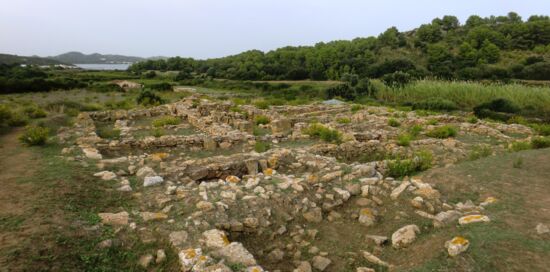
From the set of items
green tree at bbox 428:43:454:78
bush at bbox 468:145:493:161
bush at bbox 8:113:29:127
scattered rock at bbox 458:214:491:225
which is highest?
green tree at bbox 428:43:454:78

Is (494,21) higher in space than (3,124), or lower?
higher

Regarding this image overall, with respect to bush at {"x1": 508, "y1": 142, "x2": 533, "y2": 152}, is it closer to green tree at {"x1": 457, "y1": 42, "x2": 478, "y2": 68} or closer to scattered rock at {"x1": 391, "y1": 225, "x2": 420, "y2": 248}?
scattered rock at {"x1": 391, "y1": 225, "x2": 420, "y2": 248}

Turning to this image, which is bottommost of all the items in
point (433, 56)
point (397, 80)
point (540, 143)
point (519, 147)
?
point (519, 147)

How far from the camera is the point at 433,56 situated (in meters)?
47.0

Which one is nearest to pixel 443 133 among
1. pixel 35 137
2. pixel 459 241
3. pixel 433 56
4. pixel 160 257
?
pixel 459 241

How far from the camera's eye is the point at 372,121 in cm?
1303

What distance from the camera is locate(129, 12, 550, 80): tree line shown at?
39000 mm

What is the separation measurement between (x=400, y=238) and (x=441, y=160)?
15.8ft

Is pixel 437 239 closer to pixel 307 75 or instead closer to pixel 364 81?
pixel 364 81

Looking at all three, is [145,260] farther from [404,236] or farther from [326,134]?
[326,134]

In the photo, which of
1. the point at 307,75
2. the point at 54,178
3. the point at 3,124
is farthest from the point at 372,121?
the point at 307,75

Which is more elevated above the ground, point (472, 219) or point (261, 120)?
point (472, 219)

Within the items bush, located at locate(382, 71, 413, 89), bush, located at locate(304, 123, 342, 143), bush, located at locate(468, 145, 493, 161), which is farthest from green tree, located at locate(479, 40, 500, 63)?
bush, located at locate(304, 123, 342, 143)

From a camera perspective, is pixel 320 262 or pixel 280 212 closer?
pixel 320 262
